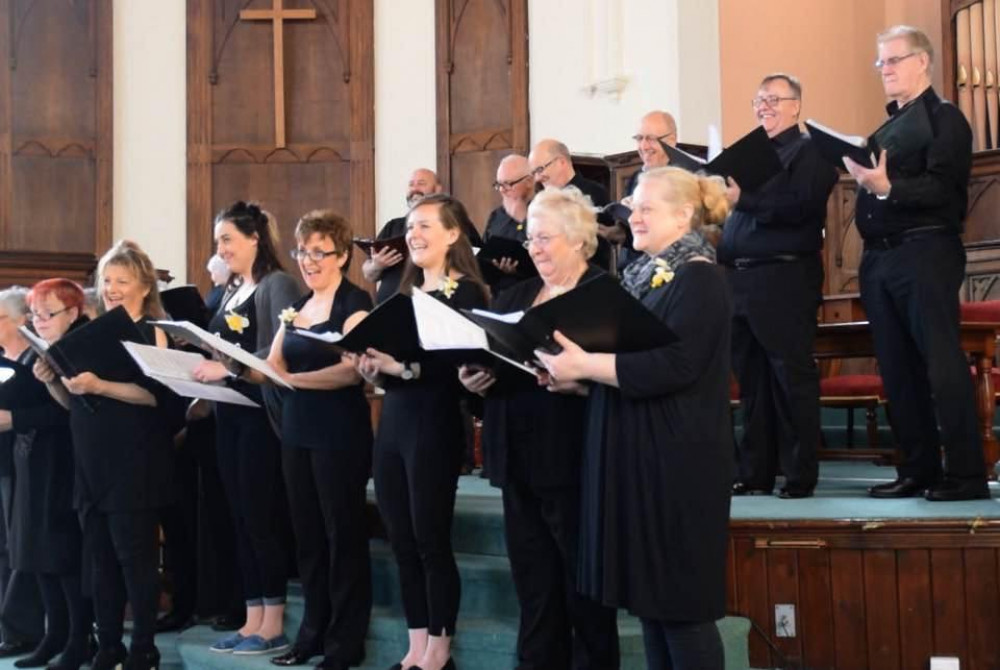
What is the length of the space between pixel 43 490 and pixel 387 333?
1783 millimetres

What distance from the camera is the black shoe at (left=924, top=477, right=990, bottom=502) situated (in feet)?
14.3

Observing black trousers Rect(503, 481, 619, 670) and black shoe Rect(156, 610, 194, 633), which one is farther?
black shoe Rect(156, 610, 194, 633)

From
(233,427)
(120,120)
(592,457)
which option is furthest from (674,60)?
(592,457)

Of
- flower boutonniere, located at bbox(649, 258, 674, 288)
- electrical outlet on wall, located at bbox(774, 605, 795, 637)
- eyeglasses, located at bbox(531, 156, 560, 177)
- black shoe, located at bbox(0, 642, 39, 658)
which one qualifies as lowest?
black shoe, located at bbox(0, 642, 39, 658)

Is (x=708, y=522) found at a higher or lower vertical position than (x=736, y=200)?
lower

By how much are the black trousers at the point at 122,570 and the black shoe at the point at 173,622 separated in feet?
1.85

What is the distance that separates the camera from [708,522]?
2.96 m

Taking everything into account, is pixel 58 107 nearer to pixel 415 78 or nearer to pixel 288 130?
pixel 288 130

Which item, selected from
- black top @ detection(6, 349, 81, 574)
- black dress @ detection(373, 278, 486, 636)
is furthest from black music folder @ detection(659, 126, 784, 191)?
black top @ detection(6, 349, 81, 574)

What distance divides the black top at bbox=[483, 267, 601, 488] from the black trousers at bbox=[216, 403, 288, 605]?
3.35ft

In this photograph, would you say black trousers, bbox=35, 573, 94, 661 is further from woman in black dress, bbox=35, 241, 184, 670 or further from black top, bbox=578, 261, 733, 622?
black top, bbox=578, 261, 733, 622

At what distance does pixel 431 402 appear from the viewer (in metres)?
3.81

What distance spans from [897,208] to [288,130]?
587 centimetres

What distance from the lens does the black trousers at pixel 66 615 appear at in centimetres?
461
